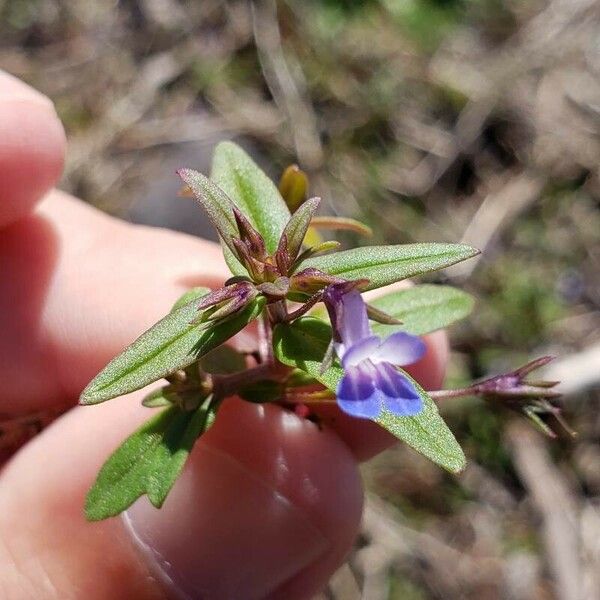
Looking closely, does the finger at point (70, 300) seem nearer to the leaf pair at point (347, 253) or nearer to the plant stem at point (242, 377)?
the plant stem at point (242, 377)

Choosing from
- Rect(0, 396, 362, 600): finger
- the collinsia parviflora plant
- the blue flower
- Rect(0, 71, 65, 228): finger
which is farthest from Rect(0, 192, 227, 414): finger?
the blue flower

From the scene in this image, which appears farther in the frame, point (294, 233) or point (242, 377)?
point (242, 377)

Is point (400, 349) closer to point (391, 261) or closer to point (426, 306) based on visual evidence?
point (391, 261)

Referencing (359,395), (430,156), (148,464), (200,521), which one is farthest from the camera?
(430,156)

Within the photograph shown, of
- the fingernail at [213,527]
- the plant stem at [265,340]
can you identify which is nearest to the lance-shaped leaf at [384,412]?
the plant stem at [265,340]

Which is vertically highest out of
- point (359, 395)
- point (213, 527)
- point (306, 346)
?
point (359, 395)

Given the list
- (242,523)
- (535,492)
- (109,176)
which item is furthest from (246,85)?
(242,523)

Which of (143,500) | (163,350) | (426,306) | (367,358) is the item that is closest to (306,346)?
(367,358)

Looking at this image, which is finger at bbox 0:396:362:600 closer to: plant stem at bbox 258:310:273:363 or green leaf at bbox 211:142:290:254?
plant stem at bbox 258:310:273:363
